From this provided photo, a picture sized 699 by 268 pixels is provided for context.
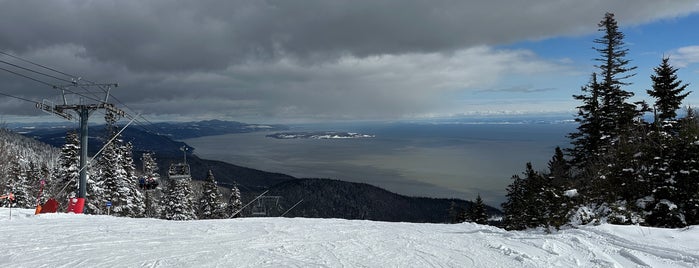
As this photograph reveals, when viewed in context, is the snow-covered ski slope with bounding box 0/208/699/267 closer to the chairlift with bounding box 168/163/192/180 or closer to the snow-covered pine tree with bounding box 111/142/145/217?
the chairlift with bounding box 168/163/192/180

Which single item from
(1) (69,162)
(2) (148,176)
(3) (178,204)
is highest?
(1) (69,162)

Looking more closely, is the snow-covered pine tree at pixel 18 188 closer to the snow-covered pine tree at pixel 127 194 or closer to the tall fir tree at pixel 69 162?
the tall fir tree at pixel 69 162

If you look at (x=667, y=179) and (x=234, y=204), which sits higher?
(x=667, y=179)

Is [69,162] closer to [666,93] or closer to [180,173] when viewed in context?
[180,173]

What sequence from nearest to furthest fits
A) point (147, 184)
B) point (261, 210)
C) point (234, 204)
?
point (147, 184)
point (234, 204)
point (261, 210)

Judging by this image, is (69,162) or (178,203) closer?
(69,162)

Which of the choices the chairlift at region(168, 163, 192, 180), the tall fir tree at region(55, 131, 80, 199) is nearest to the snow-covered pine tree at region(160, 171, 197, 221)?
the chairlift at region(168, 163, 192, 180)

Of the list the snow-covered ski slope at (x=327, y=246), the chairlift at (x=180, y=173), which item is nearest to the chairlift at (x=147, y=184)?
the chairlift at (x=180, y=173)

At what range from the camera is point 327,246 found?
8281mm

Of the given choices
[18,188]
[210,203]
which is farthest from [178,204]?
[18,188]

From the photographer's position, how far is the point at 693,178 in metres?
12.3

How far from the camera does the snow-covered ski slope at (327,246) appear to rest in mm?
6961

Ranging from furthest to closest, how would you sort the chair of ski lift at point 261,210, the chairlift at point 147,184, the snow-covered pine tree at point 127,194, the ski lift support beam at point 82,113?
the snow-covered pine tree at point 127,194 < the chairlift at point 147,184 < the chair of ski lift at point 261,210 < the ski lift support beam at point 82,113

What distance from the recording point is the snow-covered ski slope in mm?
6961
